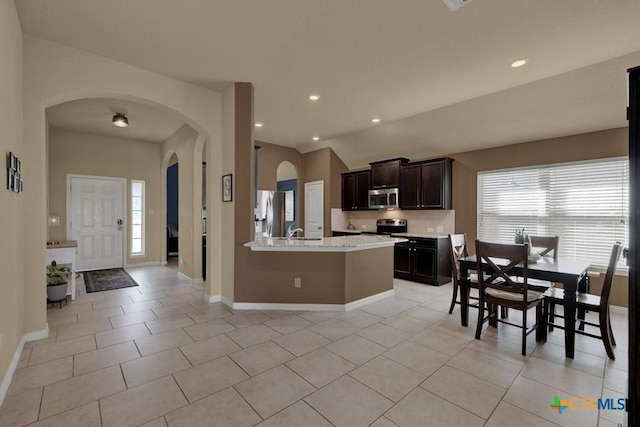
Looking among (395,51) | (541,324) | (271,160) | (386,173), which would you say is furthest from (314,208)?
(541,324)

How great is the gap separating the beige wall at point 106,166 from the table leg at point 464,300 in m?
6.64

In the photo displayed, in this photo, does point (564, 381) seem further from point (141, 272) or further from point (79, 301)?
point (141, 272)

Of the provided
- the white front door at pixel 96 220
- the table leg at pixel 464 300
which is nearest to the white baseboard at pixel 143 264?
the white front door at pixel 96 220

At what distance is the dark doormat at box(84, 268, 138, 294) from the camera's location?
4.84 metres

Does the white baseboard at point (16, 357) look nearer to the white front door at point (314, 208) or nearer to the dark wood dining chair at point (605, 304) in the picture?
the dark wood dining chair at point (605, 304)

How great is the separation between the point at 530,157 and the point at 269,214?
473 centimetres

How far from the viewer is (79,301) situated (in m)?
4.10

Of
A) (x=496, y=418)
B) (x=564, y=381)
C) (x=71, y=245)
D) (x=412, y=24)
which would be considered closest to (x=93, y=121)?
(x=71, y=245)

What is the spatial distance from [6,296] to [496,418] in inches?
136

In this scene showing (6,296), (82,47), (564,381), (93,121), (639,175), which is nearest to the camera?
(639,175)

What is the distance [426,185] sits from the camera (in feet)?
18.1

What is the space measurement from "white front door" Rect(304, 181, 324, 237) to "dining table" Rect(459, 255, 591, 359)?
4.00 metres

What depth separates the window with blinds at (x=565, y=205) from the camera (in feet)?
12.8

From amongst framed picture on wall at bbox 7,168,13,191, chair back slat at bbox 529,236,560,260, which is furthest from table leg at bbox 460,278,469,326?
framed picture on wall at bbox 7,168,13,191
